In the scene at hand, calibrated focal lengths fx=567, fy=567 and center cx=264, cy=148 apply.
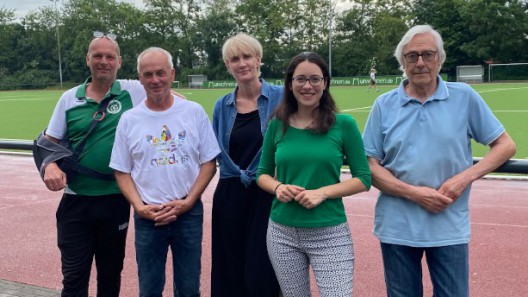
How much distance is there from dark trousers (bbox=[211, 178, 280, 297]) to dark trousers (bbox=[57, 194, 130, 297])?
0.68m

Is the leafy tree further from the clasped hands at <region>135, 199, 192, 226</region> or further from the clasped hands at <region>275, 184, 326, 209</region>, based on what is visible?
the clasped hands at <region>275, 184, 326, 209</region>

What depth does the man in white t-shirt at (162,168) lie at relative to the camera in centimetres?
326

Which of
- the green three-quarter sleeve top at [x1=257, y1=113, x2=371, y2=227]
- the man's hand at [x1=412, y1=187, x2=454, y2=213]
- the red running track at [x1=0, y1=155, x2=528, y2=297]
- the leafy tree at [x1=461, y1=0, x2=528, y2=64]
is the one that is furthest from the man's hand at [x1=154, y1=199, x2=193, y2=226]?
the leafy tree at [x1=461, y1=0, x2=528, y2=64]

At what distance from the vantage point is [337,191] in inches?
112

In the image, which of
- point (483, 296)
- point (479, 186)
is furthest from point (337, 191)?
point (479, 186)

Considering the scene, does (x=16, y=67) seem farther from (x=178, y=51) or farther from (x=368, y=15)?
(x=368, y=15)

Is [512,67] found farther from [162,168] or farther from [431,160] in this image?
[162,168]

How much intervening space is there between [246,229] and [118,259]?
3.28 ft

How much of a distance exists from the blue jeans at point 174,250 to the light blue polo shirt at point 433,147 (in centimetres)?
117

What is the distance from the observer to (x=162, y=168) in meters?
3.26

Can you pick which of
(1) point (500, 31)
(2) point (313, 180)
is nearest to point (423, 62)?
(2) point (313, 180)

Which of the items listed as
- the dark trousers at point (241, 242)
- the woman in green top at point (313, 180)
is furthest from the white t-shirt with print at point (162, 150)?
the woman in green top at point (313, 180)

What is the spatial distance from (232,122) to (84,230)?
3.95 feet

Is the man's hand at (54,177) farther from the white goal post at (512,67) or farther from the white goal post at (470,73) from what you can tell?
the white goal post at (512,67)
